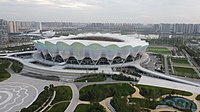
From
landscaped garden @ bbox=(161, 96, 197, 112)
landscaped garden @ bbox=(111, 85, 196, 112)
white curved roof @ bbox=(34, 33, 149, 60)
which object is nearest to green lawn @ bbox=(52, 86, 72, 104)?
landscaped garden @ bbox=(111, 85, 196, 112)

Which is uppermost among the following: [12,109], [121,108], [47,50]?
[47,50]

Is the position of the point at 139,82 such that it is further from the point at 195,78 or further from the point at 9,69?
the point at 9,69

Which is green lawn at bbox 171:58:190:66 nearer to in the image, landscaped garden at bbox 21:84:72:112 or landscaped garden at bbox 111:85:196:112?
landscaped garden at bbox 111:85:196:112

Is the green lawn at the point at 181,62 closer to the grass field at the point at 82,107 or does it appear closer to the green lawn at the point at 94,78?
the green lawn at the point at 94,78

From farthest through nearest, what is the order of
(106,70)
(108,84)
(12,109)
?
1. (106,70)
2. (108,84)
3. (12,109)

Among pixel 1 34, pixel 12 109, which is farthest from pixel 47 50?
pixel 1 34

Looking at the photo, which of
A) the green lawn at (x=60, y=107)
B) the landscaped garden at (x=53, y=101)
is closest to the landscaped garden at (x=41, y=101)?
the landscaped garden at (x=53, y=101)

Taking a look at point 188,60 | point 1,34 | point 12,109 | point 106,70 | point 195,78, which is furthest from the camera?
point 1,34
